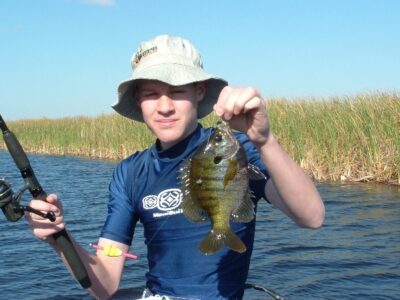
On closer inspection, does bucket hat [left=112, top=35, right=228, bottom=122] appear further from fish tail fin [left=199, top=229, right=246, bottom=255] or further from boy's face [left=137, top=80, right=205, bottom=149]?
fish tail fin [left=199, top=229, right=246, bottom=255]

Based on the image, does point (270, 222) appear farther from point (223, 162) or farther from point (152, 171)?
point (223, 162)

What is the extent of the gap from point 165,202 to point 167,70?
75 centimetres

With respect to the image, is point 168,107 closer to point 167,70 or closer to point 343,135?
point 167,70

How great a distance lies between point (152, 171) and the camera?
3.35 metres

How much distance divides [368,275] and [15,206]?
16.8ft

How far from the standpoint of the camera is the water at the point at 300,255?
644 cm

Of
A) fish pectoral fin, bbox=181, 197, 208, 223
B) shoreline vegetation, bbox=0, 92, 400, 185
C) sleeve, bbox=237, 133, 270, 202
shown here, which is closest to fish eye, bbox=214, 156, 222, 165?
fish pectoral fin, bbox=181, 197, 208, 223

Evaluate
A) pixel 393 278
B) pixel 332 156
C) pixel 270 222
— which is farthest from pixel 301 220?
pixel 332 156

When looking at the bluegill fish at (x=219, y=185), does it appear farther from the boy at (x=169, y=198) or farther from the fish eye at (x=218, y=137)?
the boy at (x=169, y=198)

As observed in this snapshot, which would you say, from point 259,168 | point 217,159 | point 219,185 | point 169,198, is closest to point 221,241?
point 219,185

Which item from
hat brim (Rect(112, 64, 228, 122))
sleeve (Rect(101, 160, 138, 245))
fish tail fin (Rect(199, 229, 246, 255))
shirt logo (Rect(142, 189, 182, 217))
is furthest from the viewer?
sleeve (Rect(101, 160, 138, 245))

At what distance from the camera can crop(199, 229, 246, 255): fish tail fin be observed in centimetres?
247

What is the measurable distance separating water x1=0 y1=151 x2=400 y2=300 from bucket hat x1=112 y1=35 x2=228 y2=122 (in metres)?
3.32

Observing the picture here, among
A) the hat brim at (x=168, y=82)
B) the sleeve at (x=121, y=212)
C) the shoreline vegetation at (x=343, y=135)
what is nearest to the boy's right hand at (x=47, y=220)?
the sleeve at (x=121, y=212)
